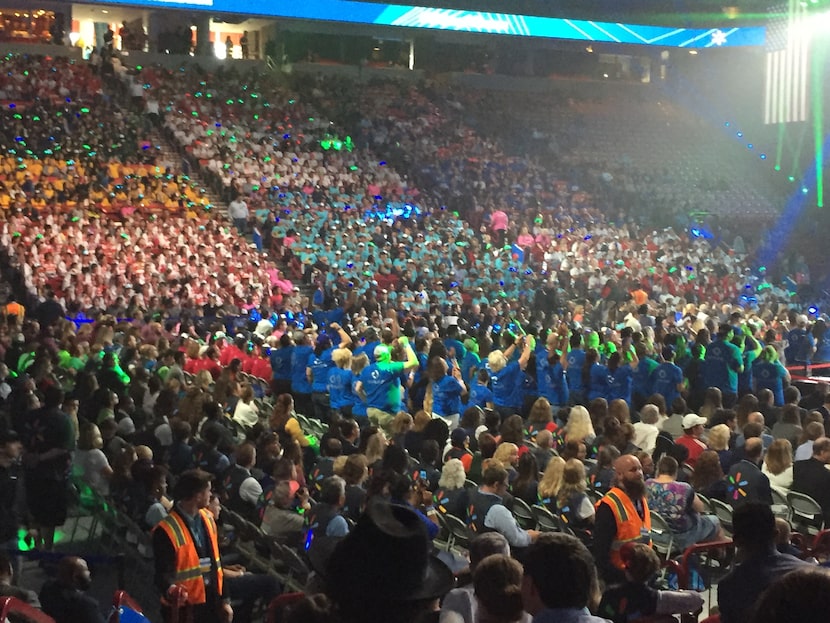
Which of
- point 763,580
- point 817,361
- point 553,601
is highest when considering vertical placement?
point 553,601

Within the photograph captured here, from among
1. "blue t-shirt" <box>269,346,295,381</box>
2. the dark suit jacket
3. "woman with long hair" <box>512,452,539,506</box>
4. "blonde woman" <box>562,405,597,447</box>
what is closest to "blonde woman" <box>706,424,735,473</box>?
the dark suit jacket

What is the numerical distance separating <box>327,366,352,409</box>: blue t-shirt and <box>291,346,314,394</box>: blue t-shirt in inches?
41.2

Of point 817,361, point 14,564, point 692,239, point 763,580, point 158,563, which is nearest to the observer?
point 763,580

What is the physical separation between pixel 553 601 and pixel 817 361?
16818mm

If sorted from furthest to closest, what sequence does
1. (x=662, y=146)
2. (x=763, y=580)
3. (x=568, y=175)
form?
(x=662, y=146), (x=568, y=175), (x=763, y=580)

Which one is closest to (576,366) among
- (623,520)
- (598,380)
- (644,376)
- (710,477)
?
(598,380)

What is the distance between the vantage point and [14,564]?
27.1 ft

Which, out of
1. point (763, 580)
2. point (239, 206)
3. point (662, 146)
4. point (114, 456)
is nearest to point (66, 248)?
point (239, 206)

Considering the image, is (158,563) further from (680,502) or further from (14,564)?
(680,502)

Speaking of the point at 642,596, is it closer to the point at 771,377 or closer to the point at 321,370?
the point at 321,370

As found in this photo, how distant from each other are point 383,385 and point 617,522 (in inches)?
227

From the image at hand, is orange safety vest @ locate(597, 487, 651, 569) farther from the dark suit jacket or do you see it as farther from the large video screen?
the large video screen

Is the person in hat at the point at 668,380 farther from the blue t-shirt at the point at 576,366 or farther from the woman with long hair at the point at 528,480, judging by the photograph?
the woman with long hair at the point at 528,480

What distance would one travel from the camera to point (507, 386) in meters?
13.0
